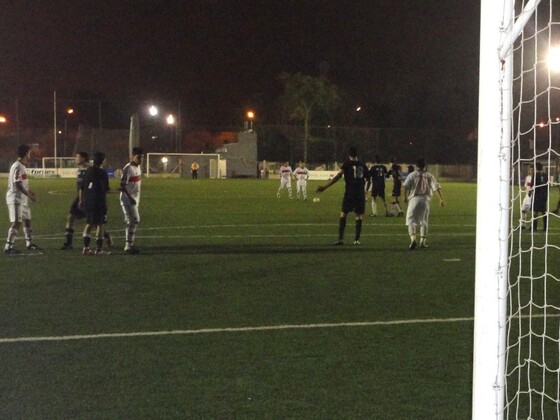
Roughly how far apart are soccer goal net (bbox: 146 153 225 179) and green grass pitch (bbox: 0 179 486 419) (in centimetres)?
5091

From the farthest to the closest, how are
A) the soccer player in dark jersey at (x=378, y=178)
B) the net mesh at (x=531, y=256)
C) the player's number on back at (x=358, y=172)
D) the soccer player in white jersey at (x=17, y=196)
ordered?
the soccer player in dark jersey at (x=378, y=178) → the player's number on back at (x=358, y=172) → the soccer player in white jersey at (x=17, y=196) → the net mesh at (x=531, y=256)

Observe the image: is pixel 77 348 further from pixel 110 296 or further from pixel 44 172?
pixel 44 172

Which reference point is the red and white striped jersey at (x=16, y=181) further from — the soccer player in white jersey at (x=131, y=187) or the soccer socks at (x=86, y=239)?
the soccer player in white jersey at (x=131, y=187)

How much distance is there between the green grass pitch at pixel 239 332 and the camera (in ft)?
17.2

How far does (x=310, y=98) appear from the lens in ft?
258

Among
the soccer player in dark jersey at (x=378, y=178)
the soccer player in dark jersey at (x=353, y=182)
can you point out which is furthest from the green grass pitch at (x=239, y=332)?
the soccer player in dark jersey at (x=378, y=178)

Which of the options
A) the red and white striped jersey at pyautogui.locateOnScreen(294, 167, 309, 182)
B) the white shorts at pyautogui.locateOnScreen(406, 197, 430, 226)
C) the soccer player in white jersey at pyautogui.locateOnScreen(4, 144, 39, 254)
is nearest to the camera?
the soccer player in white jersey at pyautogui.locateOnScreen(4, 144, 39, 254)

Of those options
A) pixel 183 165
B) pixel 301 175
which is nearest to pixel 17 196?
pixel 301 175

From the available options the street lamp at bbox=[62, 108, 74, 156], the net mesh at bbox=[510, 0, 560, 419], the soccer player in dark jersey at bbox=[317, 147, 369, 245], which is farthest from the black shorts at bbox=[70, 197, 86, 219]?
the street lamp at bbox=[62, 108, 74, 156]

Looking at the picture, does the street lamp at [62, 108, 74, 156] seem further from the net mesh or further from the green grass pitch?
the net mesh

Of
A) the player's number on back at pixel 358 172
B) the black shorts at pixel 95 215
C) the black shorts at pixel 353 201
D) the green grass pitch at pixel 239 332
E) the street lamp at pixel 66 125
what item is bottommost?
the green grass pitch at pixel 239 332

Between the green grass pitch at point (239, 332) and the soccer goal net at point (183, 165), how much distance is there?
5091 centimetres

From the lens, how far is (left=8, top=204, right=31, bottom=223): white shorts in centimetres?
1301

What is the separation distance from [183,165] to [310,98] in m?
18.7
